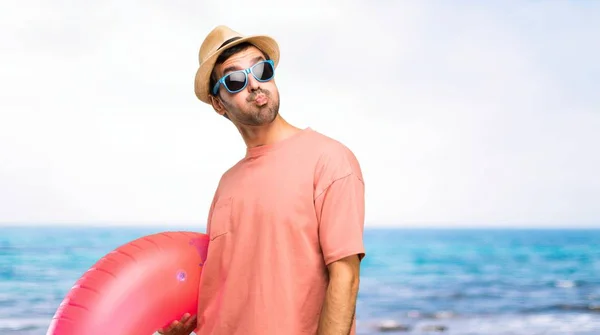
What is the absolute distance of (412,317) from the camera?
37.2 ft

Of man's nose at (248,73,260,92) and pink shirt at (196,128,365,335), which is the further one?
man's nose at (248,73,260,92)

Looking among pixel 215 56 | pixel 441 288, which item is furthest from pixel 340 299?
pixel 441 288

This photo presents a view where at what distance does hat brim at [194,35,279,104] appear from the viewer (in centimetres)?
226

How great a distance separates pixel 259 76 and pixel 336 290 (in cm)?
65

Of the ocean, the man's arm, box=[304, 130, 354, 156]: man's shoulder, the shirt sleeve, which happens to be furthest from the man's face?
the ocean

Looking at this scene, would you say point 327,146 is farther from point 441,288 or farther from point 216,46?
point 441,288

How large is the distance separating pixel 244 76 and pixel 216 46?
14 centimetres

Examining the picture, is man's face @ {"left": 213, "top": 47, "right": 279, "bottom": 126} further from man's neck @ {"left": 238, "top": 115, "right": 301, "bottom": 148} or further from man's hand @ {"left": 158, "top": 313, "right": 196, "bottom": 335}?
man's hand @ {"left": 158, "top": 313, "right": 196, "bottom": 335}

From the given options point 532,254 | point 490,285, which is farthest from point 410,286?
point 532,254

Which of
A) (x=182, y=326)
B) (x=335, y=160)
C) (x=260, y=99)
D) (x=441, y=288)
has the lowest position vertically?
(x=441, y=288)

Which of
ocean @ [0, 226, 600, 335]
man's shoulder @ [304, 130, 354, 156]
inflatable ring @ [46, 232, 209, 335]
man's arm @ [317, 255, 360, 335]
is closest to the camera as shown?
man's arm @ [317, 255, 360, 335]

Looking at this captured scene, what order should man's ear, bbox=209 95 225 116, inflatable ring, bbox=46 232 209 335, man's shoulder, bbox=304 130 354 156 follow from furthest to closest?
man's ear, bbox=209 95 225 116 → inflatable ring, bbox=46 232 209 335 → man's shoulder, bbox=304 130 354 156

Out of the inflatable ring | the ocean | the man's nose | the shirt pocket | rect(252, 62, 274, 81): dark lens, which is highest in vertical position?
rect(252, 62, 274, 81): dark lens

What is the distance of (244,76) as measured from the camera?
2.22 meters
